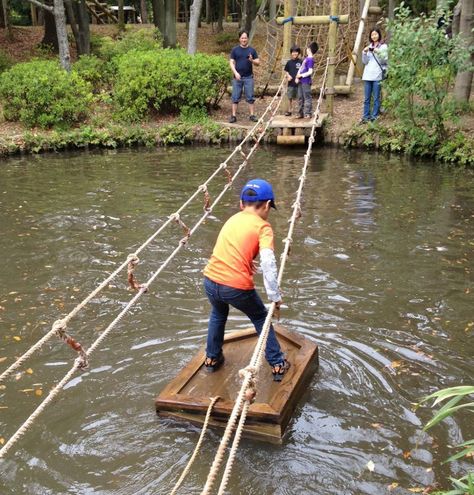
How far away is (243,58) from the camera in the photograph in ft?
42.3

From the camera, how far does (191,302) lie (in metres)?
5.86

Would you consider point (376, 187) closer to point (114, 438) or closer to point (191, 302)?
point (191, 302)

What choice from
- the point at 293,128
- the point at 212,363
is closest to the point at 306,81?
the point at 293,128

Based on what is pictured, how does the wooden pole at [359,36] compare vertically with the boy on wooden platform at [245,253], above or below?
above

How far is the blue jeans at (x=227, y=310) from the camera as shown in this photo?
152 inches

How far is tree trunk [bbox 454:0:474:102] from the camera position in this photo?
10977 mm

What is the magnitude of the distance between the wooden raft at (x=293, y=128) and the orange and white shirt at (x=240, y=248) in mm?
8737

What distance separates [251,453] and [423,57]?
8.57 metres

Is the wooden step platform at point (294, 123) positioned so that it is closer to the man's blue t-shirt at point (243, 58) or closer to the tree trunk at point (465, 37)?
the man's blue t-shirt at point (243, 58)

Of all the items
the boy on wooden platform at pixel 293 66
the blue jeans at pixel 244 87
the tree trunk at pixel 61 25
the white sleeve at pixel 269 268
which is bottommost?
the white sleeve at pixel 269 268

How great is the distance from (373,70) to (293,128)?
2.01m

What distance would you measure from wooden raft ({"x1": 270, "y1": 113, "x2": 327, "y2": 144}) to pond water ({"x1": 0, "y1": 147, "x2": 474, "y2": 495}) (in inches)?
83.4

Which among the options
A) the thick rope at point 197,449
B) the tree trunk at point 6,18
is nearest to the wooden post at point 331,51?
the thick rope at point 197,449

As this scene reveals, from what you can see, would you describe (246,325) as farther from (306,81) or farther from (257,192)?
(306,81)
